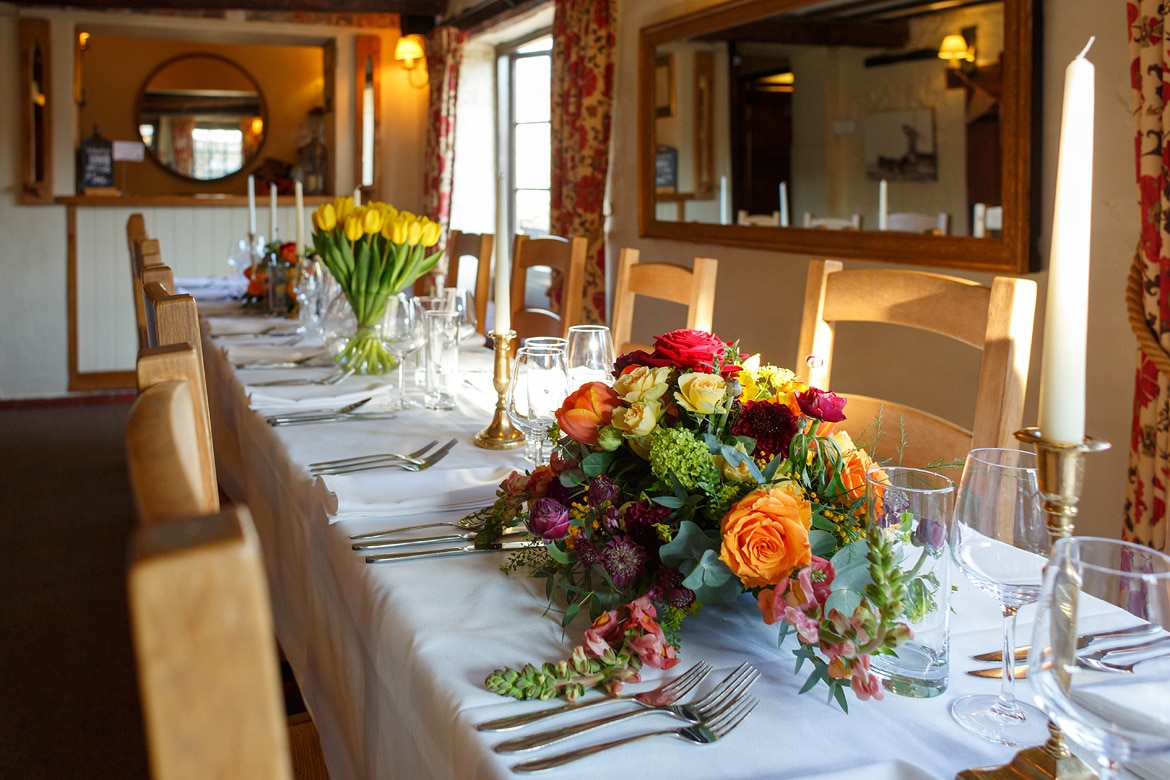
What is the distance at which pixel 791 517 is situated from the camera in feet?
2.58

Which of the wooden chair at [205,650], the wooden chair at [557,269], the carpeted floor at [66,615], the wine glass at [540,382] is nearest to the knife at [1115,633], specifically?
the wooden chair at [205,650]

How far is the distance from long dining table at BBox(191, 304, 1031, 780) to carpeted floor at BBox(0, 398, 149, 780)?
34.3 inches

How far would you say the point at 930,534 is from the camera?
2.54 ft

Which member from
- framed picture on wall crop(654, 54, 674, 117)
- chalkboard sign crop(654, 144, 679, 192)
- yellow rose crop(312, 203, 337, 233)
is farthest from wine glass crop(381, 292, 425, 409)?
framed picture on wall crop(654, 54, 674, 117)

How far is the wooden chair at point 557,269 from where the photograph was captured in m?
2.84

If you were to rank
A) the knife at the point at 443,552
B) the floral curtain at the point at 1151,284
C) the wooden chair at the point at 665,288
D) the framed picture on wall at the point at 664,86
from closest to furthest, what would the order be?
the knife at the point at 443,552 → the floral curtain at the point at 1151,284 → the wooden chair at the point at 665,288 → the framed picture on wall at the point at 664,86

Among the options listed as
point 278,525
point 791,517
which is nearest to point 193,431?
point 791,517

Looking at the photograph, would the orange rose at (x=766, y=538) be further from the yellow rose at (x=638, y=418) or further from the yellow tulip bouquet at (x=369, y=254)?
the yellow tulip bouquet at (x=369, y=254)

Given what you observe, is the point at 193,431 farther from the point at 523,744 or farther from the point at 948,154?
Result: the point at 948,154

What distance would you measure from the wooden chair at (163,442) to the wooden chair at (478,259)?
2.52m

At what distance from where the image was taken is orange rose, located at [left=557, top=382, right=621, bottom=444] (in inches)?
36.9

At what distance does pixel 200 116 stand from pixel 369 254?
6.26 m

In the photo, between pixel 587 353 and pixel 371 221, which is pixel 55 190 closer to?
pixel 371 221

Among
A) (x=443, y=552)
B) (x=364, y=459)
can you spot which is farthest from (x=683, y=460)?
(x=364, y=459)
